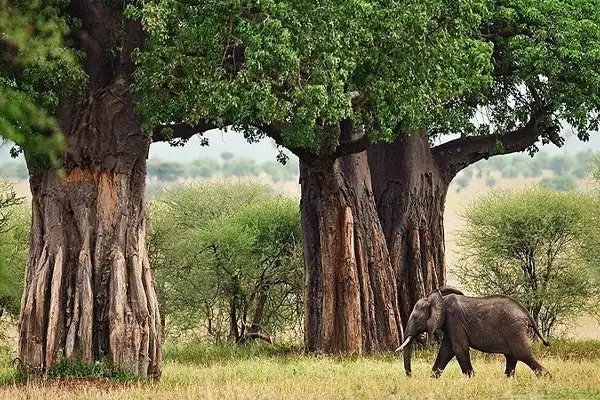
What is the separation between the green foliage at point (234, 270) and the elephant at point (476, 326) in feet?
50.5

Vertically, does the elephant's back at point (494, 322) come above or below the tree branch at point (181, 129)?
below

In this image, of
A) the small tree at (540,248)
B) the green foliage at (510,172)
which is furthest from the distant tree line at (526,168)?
the small tree at (540,248)

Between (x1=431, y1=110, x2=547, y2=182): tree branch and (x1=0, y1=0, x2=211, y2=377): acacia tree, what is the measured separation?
1130 centimetres

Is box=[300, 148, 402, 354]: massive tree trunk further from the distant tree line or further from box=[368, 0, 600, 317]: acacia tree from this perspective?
the distant tree line

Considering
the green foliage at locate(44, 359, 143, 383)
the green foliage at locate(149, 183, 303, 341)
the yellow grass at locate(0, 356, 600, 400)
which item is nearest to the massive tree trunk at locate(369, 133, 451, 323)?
the yellow grass at locate(0, 356, 600, 400)

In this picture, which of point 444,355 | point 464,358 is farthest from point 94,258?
point 464,358

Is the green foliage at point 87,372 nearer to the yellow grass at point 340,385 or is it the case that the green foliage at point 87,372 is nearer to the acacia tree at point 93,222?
the acacia tree at point 93,222

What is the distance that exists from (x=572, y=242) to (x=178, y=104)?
74.2ft

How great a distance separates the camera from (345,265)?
26906mm

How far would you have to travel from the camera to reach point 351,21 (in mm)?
19094

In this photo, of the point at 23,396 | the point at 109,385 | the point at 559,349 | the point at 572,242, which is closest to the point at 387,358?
the point at 559,349

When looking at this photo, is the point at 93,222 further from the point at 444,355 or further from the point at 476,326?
the point at 476,326

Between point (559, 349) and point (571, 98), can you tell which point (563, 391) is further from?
point (559, 349)

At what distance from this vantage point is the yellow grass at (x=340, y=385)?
56.1 feet
